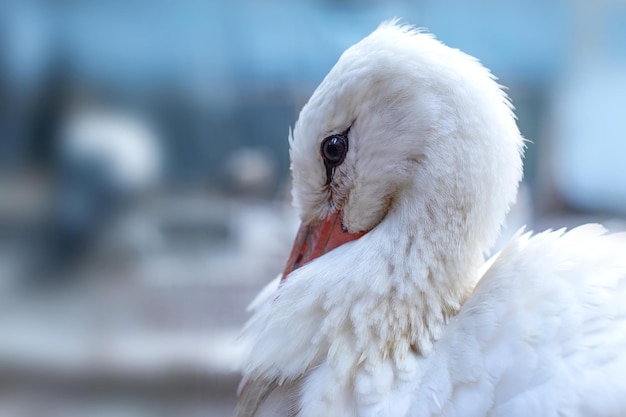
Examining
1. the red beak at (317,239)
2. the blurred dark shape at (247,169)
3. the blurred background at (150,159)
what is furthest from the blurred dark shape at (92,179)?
the red beak at (317,239)

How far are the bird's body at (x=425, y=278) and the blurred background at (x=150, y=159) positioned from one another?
630 millimetres

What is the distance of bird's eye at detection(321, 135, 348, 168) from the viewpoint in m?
0.64

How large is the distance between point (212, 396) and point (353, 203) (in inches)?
24.4

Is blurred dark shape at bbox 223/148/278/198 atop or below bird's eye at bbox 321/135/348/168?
atop

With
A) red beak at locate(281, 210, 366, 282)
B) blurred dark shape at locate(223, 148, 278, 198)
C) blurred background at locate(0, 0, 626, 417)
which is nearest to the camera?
red beak at locate(281, 210, 366, 282)

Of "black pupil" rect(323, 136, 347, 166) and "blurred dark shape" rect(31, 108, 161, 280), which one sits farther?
"blurred dark shape" rect(31, 108, 161, 280)

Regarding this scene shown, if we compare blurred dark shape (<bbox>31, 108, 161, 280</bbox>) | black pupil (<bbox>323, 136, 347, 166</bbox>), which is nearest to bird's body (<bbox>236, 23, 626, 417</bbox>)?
black pupil (<bbox>323, 136, 347, 166</bbox>)

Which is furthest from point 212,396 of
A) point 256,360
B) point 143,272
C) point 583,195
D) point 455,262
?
point 583,195

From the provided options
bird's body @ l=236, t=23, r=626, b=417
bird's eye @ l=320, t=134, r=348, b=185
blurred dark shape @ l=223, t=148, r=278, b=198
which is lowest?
bird's body @ l=236, t=23, r=626, b=417

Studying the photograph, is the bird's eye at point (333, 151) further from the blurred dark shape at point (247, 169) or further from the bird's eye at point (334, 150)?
the blurred dark shape at point (247, 169)

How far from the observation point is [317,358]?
606 mm

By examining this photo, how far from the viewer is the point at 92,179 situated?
4.57ft

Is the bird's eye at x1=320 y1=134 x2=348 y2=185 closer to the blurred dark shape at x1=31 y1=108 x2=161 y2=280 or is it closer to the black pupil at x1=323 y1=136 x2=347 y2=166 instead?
the black pupil at x1=323 y1=136 x2=347 y2=166

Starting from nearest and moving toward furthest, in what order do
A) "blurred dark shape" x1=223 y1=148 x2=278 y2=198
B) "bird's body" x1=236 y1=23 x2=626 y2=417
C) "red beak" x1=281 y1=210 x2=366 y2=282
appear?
"bird's body" x1=236 y1=23 x2=626 y2=417 → "red beak" x1=281 y1=210 x2=366 y2=282 → "blurred dark shape" x1=223 y1=148 x2=278 y2=198
